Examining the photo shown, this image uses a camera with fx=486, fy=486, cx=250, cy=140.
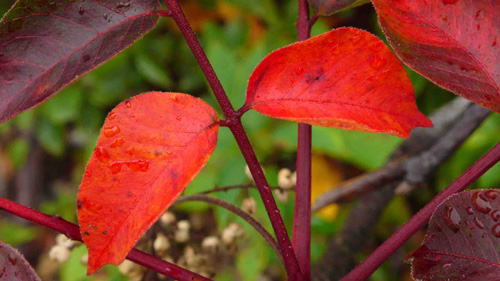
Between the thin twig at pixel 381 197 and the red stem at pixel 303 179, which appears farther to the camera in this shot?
the thin twig at pixel 381 197

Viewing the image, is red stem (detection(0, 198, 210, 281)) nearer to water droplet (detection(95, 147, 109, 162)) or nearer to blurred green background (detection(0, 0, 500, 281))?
water droplet (detection(95, 147, 109, 162))

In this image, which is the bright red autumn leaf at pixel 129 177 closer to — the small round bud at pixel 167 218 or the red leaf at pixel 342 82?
the red leaf at pixel 342 82

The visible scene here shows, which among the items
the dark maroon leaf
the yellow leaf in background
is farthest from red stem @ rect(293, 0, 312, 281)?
the yellow leaf in background

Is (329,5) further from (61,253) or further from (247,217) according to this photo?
(61,253)

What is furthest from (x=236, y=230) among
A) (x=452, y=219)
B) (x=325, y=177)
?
(x=325, y=177)

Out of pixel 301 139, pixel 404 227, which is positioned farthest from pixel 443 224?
pixel 301 139

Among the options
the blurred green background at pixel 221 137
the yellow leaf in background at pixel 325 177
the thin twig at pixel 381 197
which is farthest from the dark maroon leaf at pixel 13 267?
the yellow leaf in background at pixel 325 177
